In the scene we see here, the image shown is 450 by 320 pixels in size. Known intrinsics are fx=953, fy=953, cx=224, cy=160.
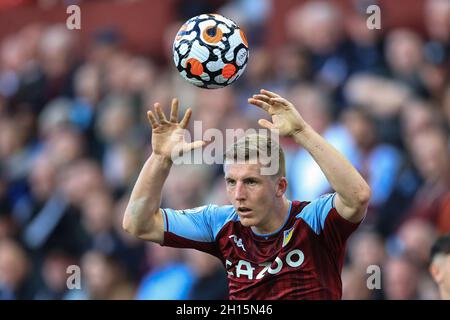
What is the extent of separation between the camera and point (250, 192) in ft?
22.0

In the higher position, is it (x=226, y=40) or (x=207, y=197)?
(x=226, y=40)

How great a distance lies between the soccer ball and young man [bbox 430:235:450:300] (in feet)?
7.88

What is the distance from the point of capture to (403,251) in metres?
10.3

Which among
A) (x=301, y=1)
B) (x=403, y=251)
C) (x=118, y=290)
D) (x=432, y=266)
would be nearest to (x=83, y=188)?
(x=118, y=290)

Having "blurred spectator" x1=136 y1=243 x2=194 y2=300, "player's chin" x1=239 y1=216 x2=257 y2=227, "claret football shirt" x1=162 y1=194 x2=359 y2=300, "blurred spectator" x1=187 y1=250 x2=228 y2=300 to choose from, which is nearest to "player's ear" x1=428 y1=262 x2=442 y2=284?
"claret football shirt" x1=162 y1=194 x2=359 y2=300

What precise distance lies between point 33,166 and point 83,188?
1244 mm

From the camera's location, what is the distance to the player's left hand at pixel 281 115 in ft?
21.2

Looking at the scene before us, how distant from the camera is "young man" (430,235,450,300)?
26.1 ft

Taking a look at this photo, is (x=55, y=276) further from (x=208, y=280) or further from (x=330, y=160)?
(x=330, y=160)

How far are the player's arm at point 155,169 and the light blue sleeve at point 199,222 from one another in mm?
170

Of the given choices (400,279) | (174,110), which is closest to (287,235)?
(174,110)

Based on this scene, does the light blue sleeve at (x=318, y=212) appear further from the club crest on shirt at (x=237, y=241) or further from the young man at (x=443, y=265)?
the young man at (x=443, y=265)

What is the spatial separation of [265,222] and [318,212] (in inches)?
15.3

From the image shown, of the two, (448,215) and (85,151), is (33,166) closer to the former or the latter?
(85,151)
